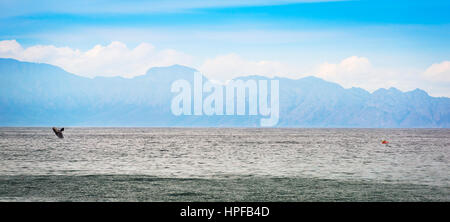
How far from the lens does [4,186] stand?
29.1 meters

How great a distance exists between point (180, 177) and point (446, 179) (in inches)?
734

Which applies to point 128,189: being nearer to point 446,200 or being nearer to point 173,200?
point 173,200

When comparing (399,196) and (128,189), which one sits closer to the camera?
(399,196)

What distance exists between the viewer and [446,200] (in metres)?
24.5

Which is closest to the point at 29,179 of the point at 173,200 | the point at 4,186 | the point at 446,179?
the point at 4,186

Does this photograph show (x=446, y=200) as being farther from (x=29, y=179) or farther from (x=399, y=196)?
(x=29, y=179)

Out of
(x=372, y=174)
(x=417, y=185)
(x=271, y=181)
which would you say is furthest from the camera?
(x=372, y=174)
